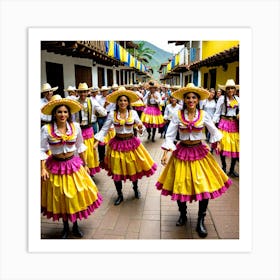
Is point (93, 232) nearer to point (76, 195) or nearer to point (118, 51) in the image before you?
point (76, 195)

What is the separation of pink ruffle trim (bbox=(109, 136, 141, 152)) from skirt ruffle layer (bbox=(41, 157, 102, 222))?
1.17 metres

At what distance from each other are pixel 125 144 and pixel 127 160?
0.25 metres

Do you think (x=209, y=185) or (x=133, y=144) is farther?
(x=133, y=144)

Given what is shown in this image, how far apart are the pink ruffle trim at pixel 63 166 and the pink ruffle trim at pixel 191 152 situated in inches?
48.4

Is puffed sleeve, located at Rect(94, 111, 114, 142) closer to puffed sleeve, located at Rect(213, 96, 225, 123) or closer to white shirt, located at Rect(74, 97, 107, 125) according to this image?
white shirt, located at Rect(74, 97, 107, 125)

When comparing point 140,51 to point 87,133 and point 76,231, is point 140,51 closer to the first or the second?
point 87,133

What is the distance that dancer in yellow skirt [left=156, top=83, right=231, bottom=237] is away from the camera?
3.67m

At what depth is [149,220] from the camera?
439 centimetres

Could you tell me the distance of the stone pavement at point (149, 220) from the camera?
157 inches

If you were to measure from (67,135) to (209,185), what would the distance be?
69.4 inches

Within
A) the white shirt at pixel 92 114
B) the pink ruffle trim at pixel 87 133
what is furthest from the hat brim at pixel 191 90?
the pink ruffle trim at pixel 87 133

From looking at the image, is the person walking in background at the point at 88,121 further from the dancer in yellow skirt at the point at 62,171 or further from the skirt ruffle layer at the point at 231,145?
the skirt ruffle layer at the point at 231,145
